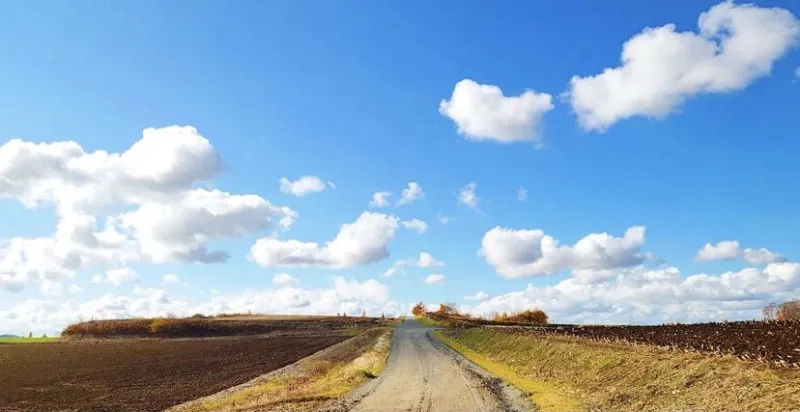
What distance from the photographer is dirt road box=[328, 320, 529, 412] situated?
2462 cm

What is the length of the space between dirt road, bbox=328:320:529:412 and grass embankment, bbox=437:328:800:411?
142 cm

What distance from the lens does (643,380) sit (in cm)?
2417

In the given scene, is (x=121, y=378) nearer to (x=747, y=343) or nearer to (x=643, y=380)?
(x=643, y=380)

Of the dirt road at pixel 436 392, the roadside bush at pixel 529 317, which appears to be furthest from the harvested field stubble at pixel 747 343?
the roadside bush at pixel 529 317

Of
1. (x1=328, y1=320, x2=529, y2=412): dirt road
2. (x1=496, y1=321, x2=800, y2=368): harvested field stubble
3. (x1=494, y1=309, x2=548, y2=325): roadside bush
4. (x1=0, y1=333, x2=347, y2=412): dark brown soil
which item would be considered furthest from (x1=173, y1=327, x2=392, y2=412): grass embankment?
(x1=494, y1=309, x2=548, y2=325): roadside bush

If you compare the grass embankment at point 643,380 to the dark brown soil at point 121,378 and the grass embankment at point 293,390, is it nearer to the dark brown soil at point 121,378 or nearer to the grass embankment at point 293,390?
the grass embankment at point 293,390

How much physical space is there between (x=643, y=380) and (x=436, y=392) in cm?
954

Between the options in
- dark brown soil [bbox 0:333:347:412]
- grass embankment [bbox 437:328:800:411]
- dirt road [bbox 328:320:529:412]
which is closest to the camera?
grass embankment [bbox 437:328:800:411]

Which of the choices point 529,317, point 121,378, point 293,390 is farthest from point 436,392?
point 529,317

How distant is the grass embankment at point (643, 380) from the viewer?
17.8 m

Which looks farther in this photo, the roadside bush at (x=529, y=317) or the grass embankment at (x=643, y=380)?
the roadside bush at (x=529, y=317)

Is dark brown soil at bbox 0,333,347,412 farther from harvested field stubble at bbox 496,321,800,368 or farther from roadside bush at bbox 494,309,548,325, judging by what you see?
roadside bush at bbox 494,309,548,325

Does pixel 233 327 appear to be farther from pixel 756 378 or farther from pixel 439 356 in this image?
pixel 756 378

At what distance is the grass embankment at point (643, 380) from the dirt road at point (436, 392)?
142 cm
